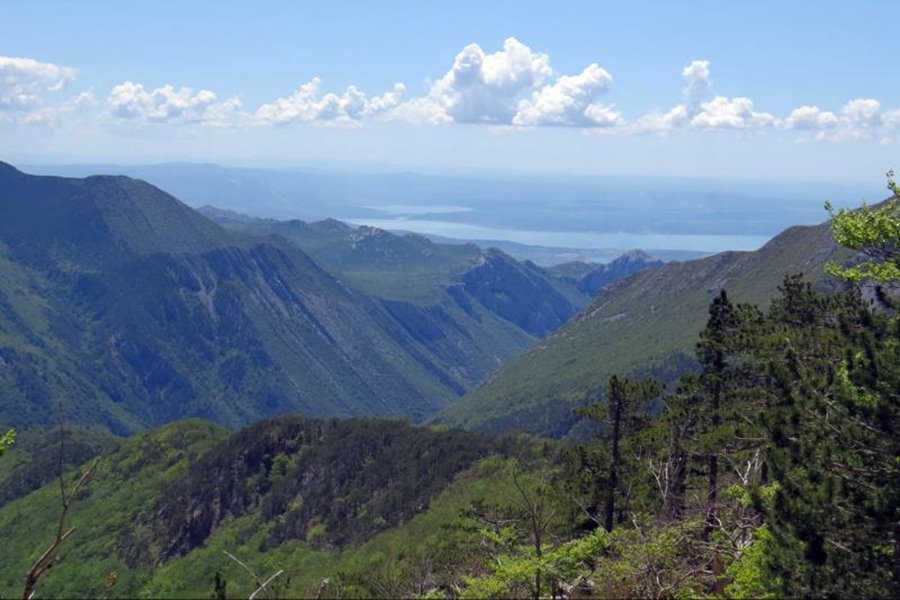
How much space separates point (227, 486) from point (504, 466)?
1903 inches

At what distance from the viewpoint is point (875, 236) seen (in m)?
23.3

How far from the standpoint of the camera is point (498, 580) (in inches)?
1051

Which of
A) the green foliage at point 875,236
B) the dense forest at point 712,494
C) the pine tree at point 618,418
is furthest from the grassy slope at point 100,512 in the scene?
the green foliage at point 875,236

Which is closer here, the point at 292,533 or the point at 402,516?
the point at 402,516

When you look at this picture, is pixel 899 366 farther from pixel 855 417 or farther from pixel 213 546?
pixel 213 546

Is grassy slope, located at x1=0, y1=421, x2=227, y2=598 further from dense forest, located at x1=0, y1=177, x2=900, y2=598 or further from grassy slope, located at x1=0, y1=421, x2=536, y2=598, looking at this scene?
dense forest, located at x1=0, y1=177, x2=900, y2=598

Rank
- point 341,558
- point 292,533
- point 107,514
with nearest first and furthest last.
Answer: point 341,558 → point 292,533 → point 107,514

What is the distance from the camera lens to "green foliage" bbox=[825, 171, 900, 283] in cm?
2308

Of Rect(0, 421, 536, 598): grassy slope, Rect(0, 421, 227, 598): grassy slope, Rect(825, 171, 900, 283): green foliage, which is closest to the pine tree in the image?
Rect(825, 171, 900, 283): green foliage

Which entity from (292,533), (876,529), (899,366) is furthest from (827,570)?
(292,533)

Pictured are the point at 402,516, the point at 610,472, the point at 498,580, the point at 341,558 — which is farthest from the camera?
the point at 402,516

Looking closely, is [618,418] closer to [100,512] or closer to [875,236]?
[875,236]

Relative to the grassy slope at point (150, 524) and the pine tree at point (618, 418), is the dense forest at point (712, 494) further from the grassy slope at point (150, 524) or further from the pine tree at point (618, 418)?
the grassy slope at point (150, 524)

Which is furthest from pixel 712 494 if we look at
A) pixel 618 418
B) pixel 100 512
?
Result: pixel 100 512
